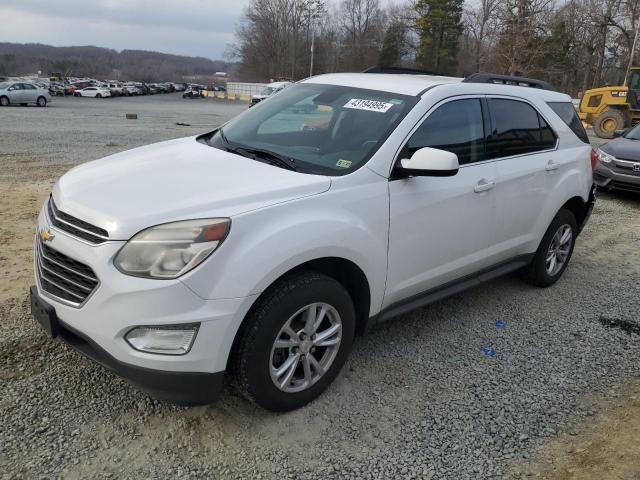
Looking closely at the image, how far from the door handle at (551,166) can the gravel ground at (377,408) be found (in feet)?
3.85

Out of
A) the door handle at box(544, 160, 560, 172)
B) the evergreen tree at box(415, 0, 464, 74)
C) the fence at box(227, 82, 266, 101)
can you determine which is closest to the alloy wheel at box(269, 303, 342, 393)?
the door handle at box(544, 160, 560, 172)

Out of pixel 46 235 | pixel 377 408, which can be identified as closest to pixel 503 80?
pixel 377 408

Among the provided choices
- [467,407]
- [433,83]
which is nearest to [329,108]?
[433,83]

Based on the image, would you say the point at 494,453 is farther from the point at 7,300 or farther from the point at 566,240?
the point at 7,300

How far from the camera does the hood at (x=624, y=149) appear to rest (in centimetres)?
898

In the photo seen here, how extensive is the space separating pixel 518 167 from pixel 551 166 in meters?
0.54

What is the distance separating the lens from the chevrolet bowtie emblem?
8.93ft

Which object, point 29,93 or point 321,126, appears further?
point 29,93

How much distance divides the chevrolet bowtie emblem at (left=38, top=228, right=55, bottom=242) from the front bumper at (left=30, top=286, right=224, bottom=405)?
352 mm

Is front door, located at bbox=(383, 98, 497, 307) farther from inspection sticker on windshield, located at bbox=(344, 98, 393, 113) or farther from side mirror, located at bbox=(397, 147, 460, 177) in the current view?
inspection sticker on windshield, located at bbox=(344, 98, 393, 113)

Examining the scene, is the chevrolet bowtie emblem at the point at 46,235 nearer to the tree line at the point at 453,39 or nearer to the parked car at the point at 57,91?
the tree line at the point at 453,39

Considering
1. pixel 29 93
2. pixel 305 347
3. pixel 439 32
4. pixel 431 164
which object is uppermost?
pixel 439 32

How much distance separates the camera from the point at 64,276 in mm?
2627

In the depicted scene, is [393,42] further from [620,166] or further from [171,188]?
[171,188]
